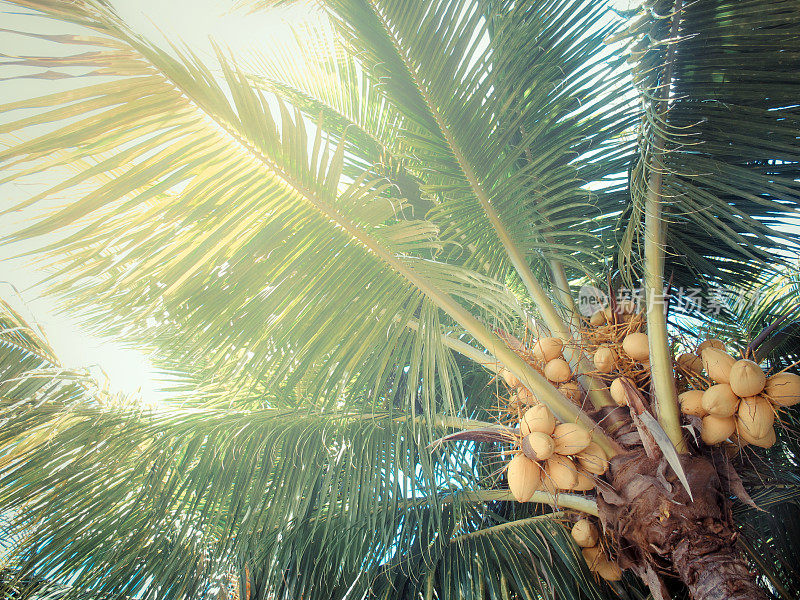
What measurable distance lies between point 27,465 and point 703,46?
2882 mm

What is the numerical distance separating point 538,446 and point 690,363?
0.76m

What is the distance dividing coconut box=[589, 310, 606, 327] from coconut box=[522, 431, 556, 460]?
756mm

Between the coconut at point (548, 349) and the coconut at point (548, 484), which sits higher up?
the coconut at point (548, 349)

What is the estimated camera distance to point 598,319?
7.36 ft

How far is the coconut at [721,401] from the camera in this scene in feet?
5.35

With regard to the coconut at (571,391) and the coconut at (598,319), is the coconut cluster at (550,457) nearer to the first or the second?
the coconut at (571,391)

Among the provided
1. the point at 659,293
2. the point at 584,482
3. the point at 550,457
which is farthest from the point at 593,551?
the point at 659,293

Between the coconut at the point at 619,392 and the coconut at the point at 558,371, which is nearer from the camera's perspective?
the coconut at the point at 619,392

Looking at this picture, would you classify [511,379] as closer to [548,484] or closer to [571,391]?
[571,391]

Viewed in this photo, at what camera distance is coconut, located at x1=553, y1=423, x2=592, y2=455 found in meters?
1.70

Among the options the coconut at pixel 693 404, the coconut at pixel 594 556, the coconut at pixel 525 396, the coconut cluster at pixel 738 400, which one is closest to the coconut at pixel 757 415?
the coconut cluster at pixel 738 400

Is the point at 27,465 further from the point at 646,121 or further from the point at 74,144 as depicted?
the point at 646,121

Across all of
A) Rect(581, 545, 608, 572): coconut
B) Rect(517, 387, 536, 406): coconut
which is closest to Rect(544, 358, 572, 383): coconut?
Rect(517, 387, 536, 406): coconut

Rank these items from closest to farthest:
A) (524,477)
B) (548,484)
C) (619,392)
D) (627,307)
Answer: (524,477) < (548,484) < (619,392) < (627,307)
